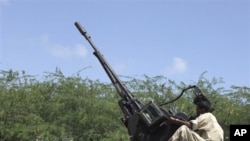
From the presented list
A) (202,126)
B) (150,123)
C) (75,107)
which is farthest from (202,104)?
(75,107)

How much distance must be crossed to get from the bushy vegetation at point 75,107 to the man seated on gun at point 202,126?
28.7 feet

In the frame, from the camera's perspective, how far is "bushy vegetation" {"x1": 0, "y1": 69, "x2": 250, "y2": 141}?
52.0 ft

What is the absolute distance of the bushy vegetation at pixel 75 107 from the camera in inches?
624

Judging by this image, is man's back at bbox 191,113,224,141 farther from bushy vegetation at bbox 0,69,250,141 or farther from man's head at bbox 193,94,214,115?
bushy vegetation at bbox 0,69,250,141

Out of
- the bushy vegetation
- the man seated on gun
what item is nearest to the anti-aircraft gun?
the man seated on gun

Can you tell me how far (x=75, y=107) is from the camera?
675 inches

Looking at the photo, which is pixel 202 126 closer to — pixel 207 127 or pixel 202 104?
pixel 207 127

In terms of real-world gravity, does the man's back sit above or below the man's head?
below

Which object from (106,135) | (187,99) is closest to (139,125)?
(106,135)

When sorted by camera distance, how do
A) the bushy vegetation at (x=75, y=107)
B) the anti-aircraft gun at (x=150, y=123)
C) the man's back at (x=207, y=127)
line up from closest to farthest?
the man's back at (x=207, y=127), the anti-aircraft gun at (x=150, y=123), the bushy vegetation at (x=75, y=107)

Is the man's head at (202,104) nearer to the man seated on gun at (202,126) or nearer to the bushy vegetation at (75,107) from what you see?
the man seated on gun at (202,126)

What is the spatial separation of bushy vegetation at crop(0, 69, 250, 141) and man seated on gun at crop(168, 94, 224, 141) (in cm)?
873

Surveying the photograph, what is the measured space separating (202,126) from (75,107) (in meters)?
11.4

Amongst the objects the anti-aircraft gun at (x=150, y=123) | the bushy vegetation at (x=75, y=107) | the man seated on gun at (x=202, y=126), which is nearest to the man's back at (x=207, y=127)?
the man seated on gun at (x=202, y=126)
